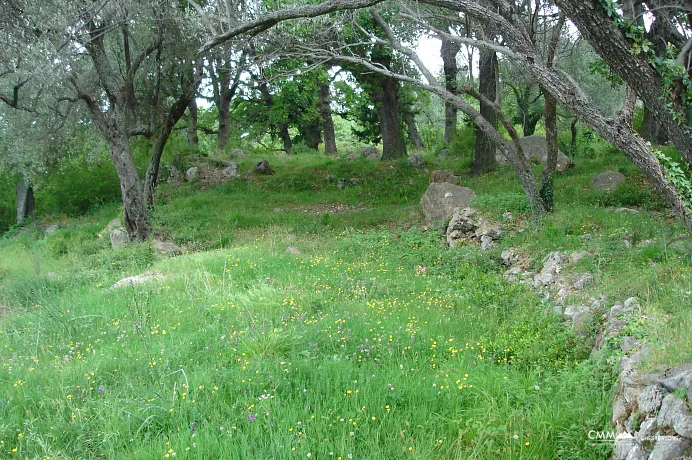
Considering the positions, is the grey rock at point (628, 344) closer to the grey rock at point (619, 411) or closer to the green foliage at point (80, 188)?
the grey rock at point (619, 411)

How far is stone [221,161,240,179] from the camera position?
21188 millimetres

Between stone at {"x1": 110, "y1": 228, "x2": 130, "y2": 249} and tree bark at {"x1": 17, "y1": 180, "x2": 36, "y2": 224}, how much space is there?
956cm

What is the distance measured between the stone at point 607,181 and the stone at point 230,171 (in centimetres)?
1397

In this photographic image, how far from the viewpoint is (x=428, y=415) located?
4.31m

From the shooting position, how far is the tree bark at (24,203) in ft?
67.8

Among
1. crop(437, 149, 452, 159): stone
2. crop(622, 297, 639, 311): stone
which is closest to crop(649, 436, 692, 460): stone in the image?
crop(622, 297, 639, 311): stone

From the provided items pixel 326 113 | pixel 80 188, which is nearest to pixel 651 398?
pixel 80 188

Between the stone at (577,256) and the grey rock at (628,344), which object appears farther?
the stone at (577,256)

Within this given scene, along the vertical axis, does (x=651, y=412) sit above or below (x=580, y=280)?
below

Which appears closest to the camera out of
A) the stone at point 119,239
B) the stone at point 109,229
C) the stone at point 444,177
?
the stone at point 119,239

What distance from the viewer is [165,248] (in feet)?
42.2

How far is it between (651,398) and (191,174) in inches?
759

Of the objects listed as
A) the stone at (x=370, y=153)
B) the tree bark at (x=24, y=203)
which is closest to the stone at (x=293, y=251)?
the stone at (x=370, y=153)

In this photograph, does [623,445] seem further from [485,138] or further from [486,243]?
[485,138]
